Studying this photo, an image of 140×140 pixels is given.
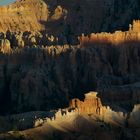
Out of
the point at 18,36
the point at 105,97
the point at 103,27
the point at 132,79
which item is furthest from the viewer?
the point at 103,27

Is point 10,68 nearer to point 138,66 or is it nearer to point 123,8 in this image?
point 138,66

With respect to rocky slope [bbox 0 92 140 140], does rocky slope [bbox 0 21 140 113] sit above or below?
above

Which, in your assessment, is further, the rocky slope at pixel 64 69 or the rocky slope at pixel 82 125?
the rocky slope at pixel 64 69

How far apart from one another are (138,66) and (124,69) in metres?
2.43

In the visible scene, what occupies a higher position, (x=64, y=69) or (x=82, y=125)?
(x=64, y=69)

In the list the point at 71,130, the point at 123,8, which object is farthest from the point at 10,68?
the point at 71,130

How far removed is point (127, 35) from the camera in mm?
173375

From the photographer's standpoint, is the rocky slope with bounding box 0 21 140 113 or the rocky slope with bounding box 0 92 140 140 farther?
the rocky slope with bounding box 0 21 140 113

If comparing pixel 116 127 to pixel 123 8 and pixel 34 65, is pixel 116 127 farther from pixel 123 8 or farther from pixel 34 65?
pixel 123 8

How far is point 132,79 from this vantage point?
538ft

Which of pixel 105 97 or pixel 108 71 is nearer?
pixel 105 97

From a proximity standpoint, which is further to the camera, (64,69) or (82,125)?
(64,69)

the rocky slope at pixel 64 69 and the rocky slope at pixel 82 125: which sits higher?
the rocky slope at pixel 64 69

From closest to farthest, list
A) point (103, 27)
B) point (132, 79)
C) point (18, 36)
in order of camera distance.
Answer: point (132, 79) → point (18, 36) → point (103, 27)
